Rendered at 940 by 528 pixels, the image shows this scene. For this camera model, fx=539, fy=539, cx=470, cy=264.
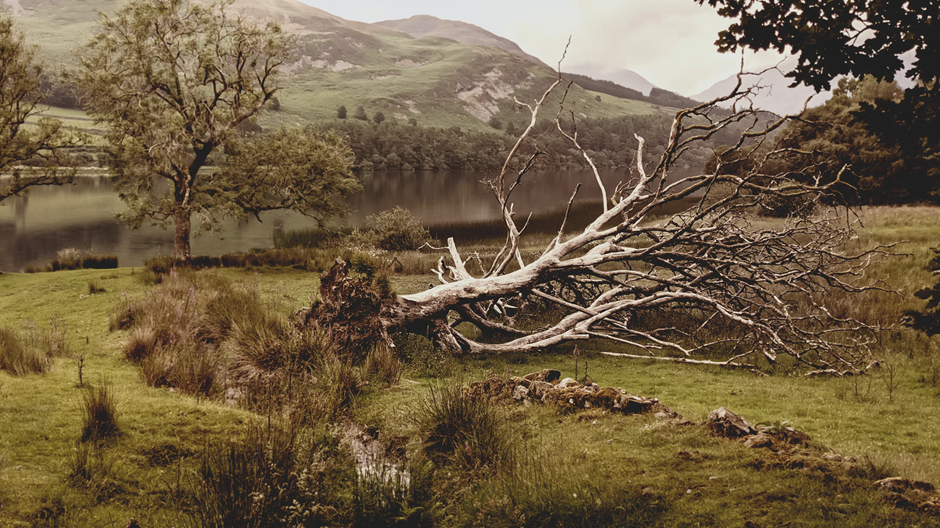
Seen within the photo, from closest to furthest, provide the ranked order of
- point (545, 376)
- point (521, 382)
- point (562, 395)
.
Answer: point (562, 395) → point (521, 382) → point (545, 376)

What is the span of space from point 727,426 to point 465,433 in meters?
2.56

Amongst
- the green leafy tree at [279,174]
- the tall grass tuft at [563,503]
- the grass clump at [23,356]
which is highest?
the green leafy tree at [279,174]

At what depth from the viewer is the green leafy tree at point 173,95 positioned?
19141 millimetres

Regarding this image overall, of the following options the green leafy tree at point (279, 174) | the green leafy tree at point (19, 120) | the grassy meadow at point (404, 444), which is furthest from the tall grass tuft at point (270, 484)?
the green leafy tree at point (19, 120)

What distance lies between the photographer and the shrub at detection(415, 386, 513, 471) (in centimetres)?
519

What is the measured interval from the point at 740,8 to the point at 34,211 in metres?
67.4

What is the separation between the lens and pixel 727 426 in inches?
207

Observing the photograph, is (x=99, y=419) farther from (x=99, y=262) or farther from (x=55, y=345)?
(x=99, y=262)

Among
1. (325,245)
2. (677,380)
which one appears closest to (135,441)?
(677,380)

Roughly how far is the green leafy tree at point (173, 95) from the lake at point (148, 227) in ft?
18.9

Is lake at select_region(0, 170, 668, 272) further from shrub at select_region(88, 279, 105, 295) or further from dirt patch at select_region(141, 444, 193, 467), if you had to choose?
dirt patch at select_region(141, 444, 193, 467)

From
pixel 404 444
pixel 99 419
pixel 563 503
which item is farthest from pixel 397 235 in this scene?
pixel 563 503

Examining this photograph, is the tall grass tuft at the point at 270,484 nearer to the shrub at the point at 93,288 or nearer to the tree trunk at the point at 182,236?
the shrub at the point at 93,288

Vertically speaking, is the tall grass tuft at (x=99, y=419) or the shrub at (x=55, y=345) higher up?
the tall grass tuft at (x=99, y=419)
